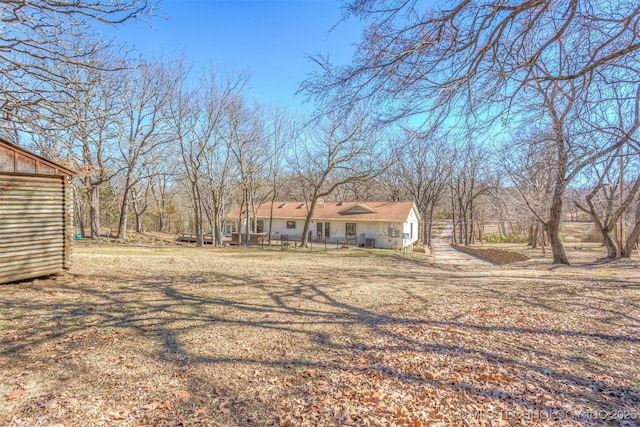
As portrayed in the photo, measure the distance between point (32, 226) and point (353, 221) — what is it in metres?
21.9

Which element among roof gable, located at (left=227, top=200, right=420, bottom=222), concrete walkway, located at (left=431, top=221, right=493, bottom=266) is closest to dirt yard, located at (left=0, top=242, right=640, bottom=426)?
concrete walkway, located at (left=431, top=221, right=493, bottom=266)

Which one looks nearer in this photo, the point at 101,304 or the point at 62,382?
the point at 62,382

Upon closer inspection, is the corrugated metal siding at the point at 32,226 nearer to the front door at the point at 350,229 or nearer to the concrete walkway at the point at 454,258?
the concrete walkway at the point at 454,258

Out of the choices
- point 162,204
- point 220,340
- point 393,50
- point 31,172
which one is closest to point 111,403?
point 220,340

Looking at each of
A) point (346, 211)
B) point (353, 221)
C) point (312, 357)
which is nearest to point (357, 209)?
point (346, 211)

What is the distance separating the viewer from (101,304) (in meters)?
5.38

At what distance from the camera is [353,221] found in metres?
26.3

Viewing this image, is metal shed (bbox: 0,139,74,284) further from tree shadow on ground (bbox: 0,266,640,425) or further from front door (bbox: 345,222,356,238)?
front door (bbox: 345,222,356,238)

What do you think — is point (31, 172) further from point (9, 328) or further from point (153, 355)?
point (153, 355)

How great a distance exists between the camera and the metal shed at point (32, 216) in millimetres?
5773

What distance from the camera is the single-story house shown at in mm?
25047

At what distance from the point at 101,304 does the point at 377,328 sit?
462 centimetres

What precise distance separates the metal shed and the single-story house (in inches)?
637

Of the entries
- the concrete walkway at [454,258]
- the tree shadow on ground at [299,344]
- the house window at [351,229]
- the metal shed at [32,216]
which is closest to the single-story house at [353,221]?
the house window at [351,229]
